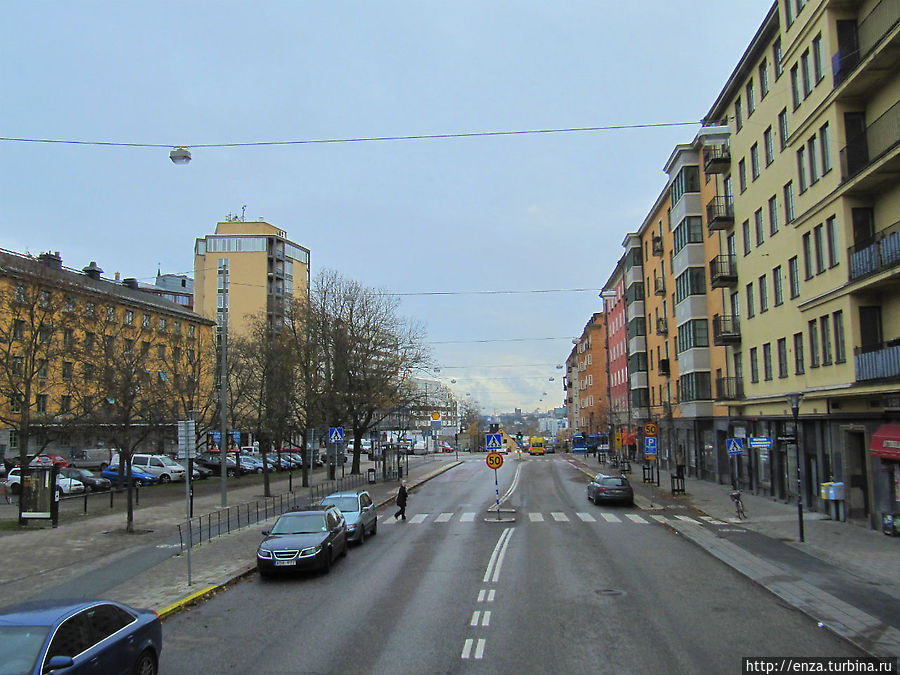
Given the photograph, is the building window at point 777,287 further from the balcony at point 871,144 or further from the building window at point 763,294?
the balcony at point 871,144

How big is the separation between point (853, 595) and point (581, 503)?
65.1 ft

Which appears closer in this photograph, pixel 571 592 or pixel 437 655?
pixel 437 655

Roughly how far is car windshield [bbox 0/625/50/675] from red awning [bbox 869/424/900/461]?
825 inches

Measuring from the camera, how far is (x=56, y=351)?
2816cm

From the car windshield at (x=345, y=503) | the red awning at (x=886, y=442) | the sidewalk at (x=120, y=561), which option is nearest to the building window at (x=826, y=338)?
the red awning at (x=886, y=442)

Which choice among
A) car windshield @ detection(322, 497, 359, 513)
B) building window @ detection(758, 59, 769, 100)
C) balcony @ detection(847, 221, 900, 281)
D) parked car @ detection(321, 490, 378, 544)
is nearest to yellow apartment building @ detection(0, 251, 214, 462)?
car windshield @ detection(322, 497, 359, 513)

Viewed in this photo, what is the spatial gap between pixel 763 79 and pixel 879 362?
55.7 feet

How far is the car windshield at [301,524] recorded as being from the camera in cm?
1739

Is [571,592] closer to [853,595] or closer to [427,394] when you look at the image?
[853,595]

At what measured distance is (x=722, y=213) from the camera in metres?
37.2

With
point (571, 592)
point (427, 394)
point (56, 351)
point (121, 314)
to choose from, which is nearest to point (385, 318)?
point (427, 394)

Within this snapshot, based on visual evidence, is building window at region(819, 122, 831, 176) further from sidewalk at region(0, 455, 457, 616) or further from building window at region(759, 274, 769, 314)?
sidewalk at region(0, 455, 457, 616)

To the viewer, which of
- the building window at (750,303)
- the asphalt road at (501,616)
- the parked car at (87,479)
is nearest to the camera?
the asphalt road at (501,616)

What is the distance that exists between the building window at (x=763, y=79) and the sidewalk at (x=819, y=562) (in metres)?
18.4
